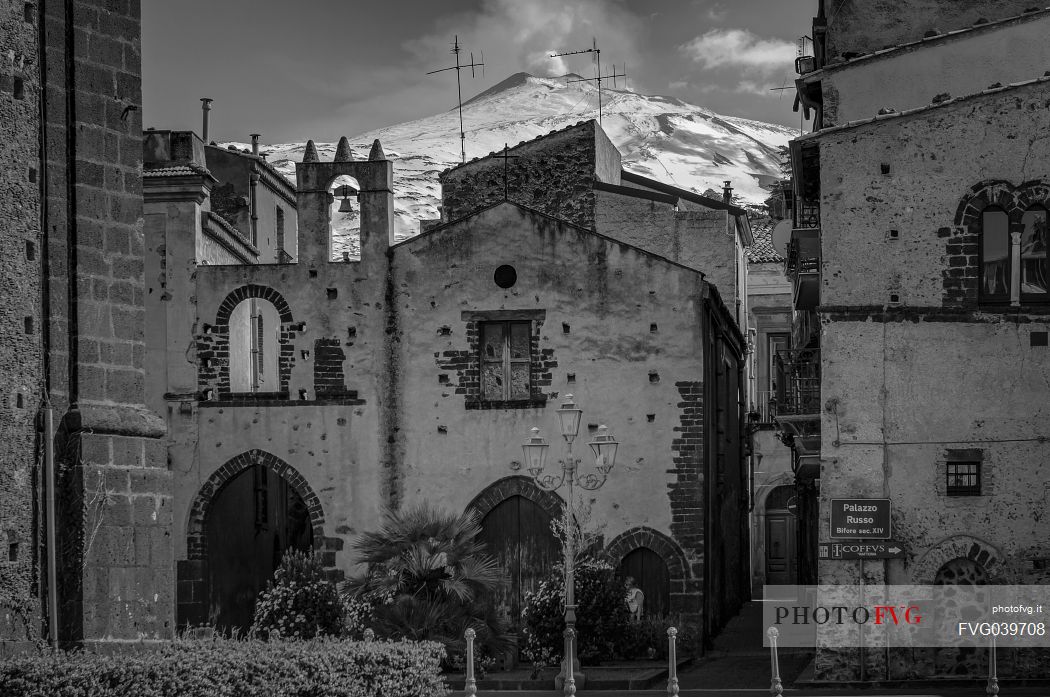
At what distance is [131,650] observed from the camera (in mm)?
18656

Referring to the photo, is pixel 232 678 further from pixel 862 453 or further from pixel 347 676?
pixel 862 453

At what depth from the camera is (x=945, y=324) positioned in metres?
28.5

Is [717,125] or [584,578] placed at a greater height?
[717,125]

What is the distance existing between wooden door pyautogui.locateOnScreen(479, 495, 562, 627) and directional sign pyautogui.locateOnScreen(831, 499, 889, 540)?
668cm

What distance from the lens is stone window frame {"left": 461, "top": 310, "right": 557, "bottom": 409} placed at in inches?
1339

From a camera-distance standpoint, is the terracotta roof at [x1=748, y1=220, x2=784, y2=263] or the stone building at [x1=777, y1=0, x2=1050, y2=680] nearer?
the stone building at [x1=777, y1=0, x2=1050, y2=680]

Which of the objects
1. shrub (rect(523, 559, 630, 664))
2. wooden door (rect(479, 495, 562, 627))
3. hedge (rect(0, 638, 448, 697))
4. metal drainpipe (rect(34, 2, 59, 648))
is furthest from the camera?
wooden door (rect(479, 495, 562, 627))

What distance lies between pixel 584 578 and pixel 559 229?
6689 mm

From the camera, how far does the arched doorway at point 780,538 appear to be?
49.5 m

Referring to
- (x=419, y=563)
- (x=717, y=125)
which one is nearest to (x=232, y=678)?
(x=419, y=563)

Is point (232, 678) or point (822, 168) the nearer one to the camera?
point (232, 678)

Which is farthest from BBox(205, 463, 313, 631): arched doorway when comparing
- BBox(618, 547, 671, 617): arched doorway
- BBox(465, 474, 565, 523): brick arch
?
BBox(618, 547, 671, 617): arched doorway

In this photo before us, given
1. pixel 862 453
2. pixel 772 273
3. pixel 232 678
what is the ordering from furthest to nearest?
pixel 772 273 → pixel 862 453 → pixel 232 678

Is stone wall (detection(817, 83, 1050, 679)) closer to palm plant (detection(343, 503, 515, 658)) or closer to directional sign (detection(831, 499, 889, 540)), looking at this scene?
directional sign (detection(831, 499, 889, 540))
